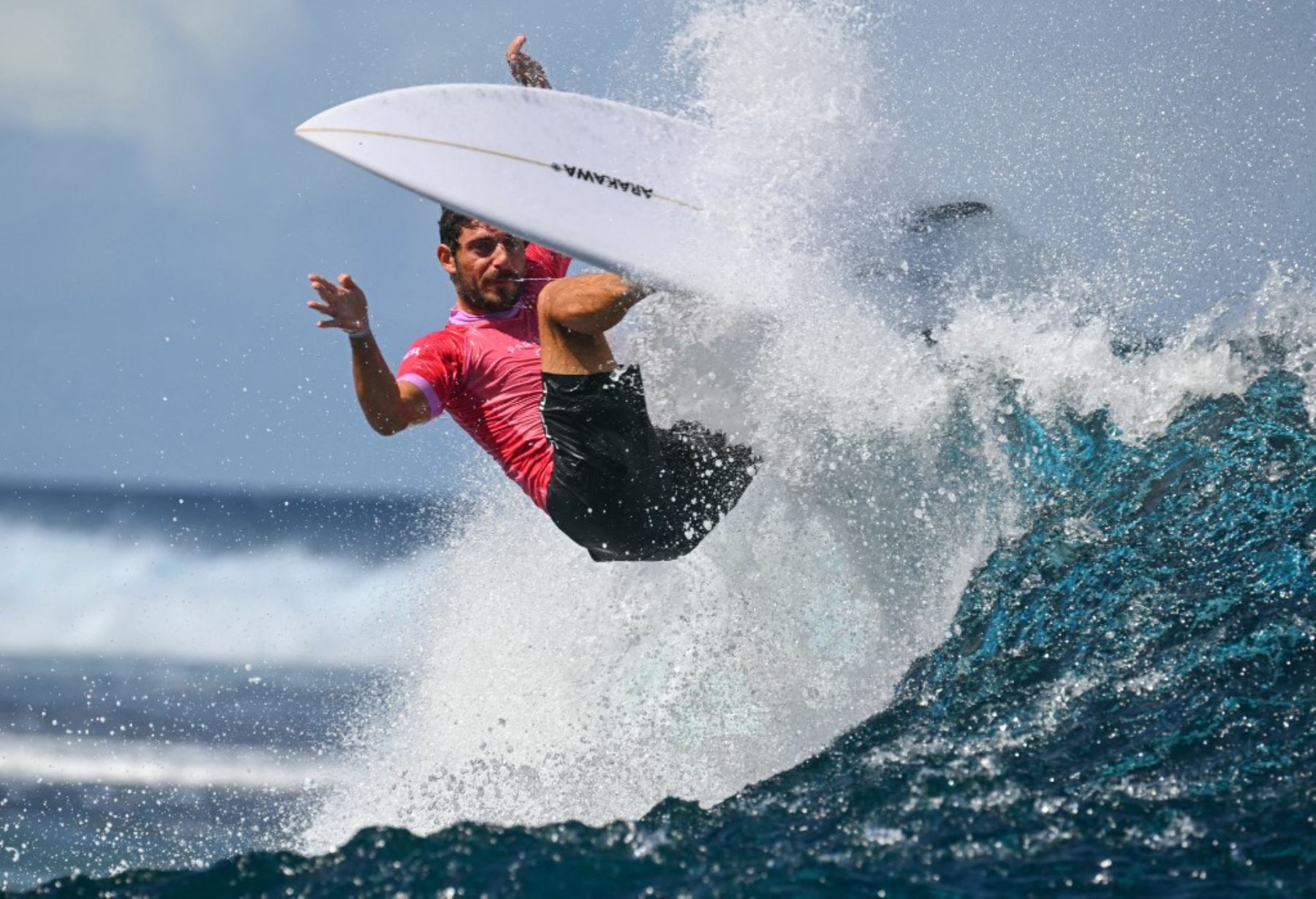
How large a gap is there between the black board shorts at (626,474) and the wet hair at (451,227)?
870 mm

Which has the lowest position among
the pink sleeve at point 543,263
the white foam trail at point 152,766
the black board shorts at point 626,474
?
the black board shorts at point 626,474

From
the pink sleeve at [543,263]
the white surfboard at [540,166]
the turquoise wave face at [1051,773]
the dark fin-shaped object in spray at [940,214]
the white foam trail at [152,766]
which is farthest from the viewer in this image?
the white foam trail at [152,766]

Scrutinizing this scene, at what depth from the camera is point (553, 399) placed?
479 centimetres

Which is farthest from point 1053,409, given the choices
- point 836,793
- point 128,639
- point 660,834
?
point 128,639

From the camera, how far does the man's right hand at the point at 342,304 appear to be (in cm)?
445

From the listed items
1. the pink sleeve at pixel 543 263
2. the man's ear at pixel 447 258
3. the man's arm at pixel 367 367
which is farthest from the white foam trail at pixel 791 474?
the man's arm at pixel 367 367

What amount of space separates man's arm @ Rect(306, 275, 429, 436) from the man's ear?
75cm

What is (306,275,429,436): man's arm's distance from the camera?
447 cm

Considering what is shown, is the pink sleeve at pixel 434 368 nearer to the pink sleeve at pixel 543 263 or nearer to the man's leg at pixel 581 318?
the man's leg at pixel 581 318

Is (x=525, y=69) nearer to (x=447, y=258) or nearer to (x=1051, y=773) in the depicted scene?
(x=447, y=258)

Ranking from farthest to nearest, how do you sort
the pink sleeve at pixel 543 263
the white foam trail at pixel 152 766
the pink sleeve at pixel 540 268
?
the white foam trail at pixel 152 766 < the pink sleeve at pixel 543 263 < the pink sleeve at pixel 540 268

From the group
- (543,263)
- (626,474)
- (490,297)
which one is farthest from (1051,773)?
(543,263)

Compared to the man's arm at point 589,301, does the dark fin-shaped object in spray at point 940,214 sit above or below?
above

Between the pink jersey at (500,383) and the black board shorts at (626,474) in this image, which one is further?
the pink jersey at (500,383)
